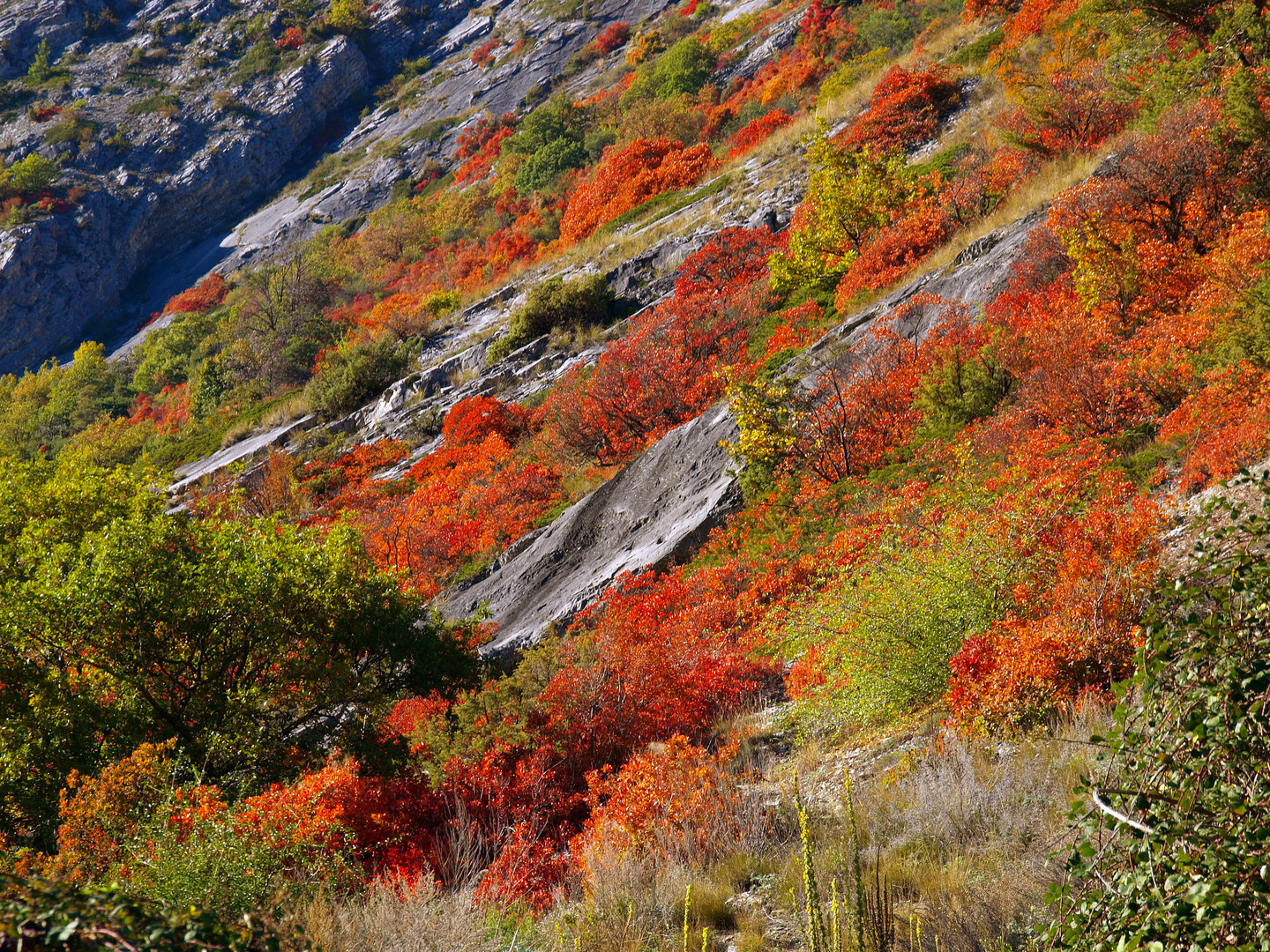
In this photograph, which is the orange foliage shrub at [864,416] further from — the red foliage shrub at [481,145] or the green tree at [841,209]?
the red foliage shrub at [481,145]

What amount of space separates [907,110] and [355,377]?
21928 millimetres

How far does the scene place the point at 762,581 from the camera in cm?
1124

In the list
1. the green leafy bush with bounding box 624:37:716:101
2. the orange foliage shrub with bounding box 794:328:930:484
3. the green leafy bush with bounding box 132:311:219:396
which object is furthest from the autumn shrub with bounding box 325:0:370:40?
the orange foliage shrub with bounding box 794:328:930:484

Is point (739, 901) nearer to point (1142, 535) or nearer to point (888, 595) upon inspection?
point (888, 595)

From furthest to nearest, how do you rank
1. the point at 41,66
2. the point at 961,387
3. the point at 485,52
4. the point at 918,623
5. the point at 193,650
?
the point at 41,66, the point at 485,52, the point at 961,387, the point at 193,650, the point at 918,623

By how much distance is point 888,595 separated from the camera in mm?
7168

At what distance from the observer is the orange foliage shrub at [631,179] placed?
32875 millimetres

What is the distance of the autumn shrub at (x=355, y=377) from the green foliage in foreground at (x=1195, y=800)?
29233mm

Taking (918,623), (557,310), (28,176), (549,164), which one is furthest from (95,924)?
(28,176)

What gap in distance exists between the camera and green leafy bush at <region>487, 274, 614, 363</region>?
25.9 meters

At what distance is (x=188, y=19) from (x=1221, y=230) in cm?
8746

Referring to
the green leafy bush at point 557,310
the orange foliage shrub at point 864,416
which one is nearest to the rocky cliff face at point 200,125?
the green leafy bush at point 557,310

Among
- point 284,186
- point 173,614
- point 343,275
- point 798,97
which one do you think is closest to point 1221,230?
point 173,614

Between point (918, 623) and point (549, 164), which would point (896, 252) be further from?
point (549, 164)
